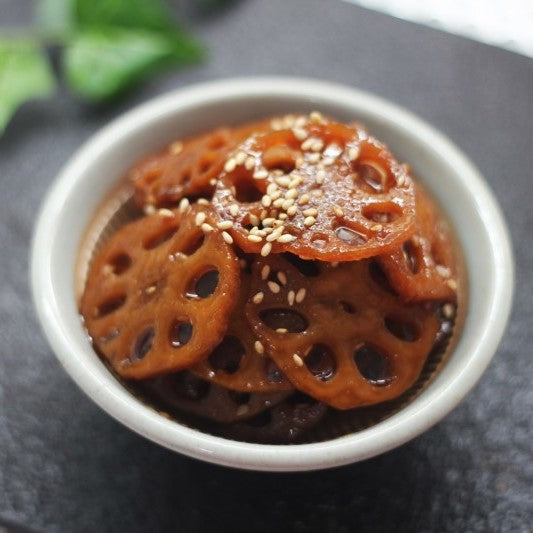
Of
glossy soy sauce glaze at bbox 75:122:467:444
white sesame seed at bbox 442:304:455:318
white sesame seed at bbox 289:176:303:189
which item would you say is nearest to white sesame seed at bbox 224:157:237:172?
white sesame seed at bbox 289:176:303:189

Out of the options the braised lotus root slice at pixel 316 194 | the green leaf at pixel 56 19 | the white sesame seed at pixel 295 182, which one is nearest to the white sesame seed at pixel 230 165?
the braised lotus root slice at pixel 316 194

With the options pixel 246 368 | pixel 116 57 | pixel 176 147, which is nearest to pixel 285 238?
pixel 246 368

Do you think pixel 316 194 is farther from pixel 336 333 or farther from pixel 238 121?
pixel 238 121

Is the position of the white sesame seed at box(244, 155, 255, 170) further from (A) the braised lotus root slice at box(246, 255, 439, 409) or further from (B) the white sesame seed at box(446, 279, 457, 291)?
(B) the white sesame seed at box(446, 279, 457, 291)

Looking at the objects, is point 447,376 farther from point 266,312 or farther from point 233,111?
point 233,111

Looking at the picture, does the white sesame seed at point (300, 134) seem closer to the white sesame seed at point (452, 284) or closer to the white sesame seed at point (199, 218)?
the white sesame seed at point (199, 218)

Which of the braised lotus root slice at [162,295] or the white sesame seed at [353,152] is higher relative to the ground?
the white sesame seed at [353,152]

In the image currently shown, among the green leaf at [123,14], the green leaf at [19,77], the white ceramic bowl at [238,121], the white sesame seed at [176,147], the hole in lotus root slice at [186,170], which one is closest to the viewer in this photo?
the white ceramic bowl at [238,121]
